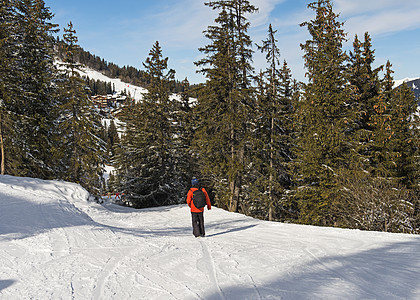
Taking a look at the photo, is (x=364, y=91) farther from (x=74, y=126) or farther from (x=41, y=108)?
(x=41, y=108)

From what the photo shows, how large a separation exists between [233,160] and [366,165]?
8.21 meters

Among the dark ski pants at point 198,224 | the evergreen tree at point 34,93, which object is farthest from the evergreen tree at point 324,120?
the evergreen tree at point 34,93

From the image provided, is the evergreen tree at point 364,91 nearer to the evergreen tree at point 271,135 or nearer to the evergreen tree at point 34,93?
the evergreen tree at point 271,135

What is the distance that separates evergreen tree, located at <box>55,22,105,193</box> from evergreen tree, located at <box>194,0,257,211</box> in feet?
26.2

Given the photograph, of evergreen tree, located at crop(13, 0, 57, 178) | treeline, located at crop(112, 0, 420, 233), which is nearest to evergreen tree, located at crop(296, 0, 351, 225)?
treeline, located at crop(112, 0, 420, 233)

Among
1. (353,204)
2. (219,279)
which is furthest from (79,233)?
(353,204)

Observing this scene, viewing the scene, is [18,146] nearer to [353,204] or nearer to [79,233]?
[79,233]

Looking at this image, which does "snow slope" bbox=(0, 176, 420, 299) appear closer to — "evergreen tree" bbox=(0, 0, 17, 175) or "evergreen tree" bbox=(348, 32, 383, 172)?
"evergreen tree" bbox=(0, 0, 17, 175)

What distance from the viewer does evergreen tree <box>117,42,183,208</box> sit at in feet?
73.1

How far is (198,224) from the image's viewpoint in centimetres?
782

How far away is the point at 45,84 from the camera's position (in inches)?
698

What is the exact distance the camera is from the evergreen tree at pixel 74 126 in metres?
18.4

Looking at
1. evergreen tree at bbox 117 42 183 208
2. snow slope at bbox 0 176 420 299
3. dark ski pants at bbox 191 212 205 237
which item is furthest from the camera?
evergreen tree at bbox 117 42 183 208

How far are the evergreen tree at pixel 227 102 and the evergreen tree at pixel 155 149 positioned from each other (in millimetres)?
4882
